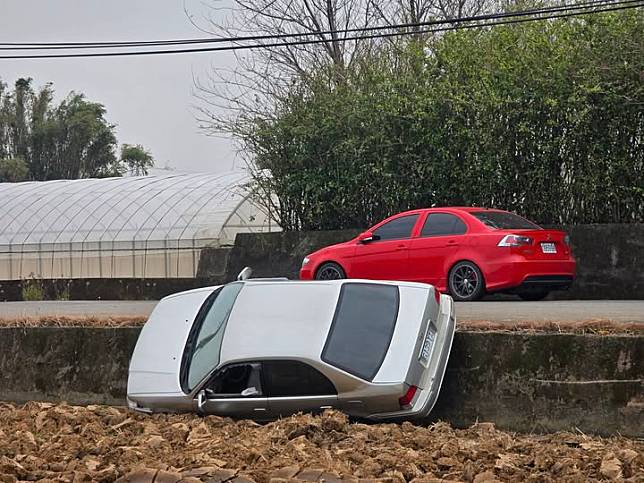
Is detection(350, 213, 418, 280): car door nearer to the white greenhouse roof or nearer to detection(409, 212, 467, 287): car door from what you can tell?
detection(409, 212, 467, 287): car door

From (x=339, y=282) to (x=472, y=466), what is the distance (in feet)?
10.8

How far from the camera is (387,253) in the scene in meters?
17.9

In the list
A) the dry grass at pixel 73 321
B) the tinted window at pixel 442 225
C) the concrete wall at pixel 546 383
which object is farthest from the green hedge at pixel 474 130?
the concrete wall at pixel 546 383

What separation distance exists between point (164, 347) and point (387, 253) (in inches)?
273

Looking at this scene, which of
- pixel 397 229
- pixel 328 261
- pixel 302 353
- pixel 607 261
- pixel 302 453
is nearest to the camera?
pixel 302 453

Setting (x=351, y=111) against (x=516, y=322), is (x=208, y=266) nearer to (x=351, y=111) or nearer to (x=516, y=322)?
(x=351, y=111)

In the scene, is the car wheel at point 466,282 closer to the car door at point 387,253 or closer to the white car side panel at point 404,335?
the car door at point 387,253

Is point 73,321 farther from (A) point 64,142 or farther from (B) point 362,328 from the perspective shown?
(A) point 64,142

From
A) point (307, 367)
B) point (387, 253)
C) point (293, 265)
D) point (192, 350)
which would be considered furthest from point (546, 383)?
point (293, 265)

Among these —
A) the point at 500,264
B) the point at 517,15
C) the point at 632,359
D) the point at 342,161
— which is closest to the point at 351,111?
the point at 342,161

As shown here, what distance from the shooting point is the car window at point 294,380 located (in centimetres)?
1054

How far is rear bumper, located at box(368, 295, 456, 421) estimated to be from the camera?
1045cm

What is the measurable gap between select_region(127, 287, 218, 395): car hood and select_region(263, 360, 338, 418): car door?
39.0 inches

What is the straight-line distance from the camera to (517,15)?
826 inches
